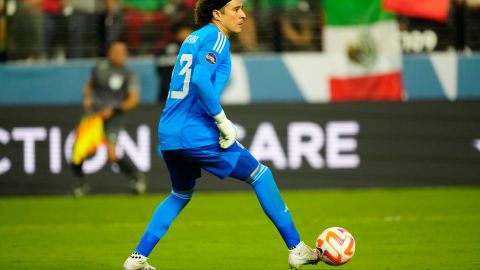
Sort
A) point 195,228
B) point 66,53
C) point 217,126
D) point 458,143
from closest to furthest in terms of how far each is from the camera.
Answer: point 217,126
point 195,228
point 458,143
point 66,53

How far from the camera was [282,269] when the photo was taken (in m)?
8.03

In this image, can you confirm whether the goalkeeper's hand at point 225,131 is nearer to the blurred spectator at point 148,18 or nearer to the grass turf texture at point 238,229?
the grass turf texture at point 238,229

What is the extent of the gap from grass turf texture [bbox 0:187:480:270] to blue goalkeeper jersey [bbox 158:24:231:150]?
1357mm

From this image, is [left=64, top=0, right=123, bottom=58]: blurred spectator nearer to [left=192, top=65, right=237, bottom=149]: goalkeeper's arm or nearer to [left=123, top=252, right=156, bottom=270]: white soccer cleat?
[left=123, top=252, right=156, bottom=270]: white soccer cleat

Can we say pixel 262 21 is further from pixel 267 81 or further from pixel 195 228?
pixel 195 228

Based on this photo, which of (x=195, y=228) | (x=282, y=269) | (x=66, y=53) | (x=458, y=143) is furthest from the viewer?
(x=66, y=53)

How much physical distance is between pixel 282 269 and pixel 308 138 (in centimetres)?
747

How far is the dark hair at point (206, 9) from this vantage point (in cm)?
753

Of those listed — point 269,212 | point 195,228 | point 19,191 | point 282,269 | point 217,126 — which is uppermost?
point 217,126

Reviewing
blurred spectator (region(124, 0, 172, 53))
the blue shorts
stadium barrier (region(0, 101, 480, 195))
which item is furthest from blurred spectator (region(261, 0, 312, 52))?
the blue shorts

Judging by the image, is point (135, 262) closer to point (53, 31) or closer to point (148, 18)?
point (148, 18)

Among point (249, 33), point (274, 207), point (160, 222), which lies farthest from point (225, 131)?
point (249, 33)

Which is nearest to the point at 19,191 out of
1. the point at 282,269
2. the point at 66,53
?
the point at 66,53

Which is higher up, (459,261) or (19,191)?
(459,261)
